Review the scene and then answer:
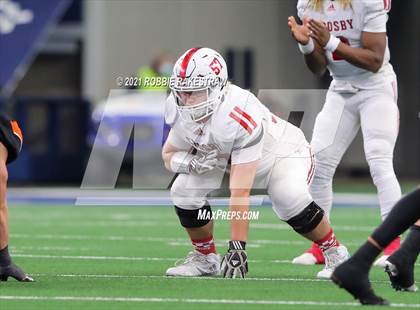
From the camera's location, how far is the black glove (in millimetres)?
6938

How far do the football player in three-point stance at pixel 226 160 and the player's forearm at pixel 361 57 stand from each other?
0.58 meters

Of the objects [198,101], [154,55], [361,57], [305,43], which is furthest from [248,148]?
[154,55]

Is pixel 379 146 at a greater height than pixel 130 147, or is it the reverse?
pixel 379 146

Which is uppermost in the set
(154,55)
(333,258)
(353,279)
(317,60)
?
(317,60)

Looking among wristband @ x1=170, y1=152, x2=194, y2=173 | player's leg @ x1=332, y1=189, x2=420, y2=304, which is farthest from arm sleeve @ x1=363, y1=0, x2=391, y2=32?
player's leg @ x1=332, y1=189, x2=420, y2=304

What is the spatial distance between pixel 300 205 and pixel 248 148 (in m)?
0.42

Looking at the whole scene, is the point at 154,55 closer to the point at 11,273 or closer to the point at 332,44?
the point at 332,44

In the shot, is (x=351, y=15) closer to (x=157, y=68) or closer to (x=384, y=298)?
(x=384, y=298)

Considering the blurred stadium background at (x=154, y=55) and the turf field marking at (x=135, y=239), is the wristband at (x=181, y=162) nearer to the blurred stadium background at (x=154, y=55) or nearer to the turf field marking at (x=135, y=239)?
the turf field marking at (x=135, y=239)

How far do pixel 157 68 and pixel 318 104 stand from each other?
2891 millimetres

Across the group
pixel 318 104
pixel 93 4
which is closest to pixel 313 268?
pixel 318 104

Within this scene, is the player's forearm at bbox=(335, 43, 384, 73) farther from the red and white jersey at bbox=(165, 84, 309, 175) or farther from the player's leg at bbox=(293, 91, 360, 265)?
the red and white jersey at bbox=(165, 84, 309, 175)

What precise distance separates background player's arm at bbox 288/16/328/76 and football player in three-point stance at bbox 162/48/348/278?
51cm

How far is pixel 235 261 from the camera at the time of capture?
698 centimetres
